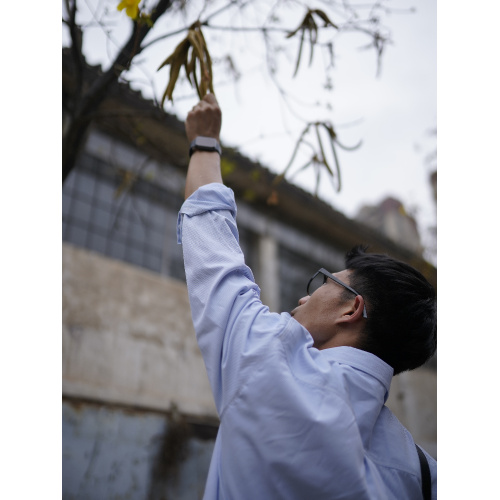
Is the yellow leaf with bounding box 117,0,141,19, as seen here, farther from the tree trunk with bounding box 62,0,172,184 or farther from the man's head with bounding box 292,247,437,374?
the man's head with bounding box 292,247,437,374

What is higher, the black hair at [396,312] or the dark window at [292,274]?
the dark window at [292,274]

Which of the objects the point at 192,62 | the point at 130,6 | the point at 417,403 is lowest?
the point at 417,403

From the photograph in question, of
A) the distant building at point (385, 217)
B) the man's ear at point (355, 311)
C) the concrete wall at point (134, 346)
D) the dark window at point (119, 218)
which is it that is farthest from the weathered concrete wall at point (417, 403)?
the distant building at point (385, 217)

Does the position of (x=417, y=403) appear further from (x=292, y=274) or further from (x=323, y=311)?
(x=323, y=311)

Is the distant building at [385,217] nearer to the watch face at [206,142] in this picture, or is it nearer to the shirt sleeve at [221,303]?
the watch face at [206,142]

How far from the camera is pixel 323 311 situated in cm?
115

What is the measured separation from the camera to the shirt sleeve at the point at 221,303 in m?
0.85

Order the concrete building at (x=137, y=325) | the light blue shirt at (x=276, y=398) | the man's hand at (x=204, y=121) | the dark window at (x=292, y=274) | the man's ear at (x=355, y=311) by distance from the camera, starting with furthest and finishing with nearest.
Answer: the dark window at (x=292, y=274), the concrete building at (x=137, y=325), the man's hand at (x=204, y=121), the man's ear at (x=355, y=311), the light blue shirt at (x=276, y=398)

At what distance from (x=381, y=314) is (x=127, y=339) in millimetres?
3248

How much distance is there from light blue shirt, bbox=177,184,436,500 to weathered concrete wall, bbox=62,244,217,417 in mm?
2917

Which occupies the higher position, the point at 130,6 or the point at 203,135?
the point at 130,6

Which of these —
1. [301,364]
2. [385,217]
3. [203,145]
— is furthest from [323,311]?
[385,217]
